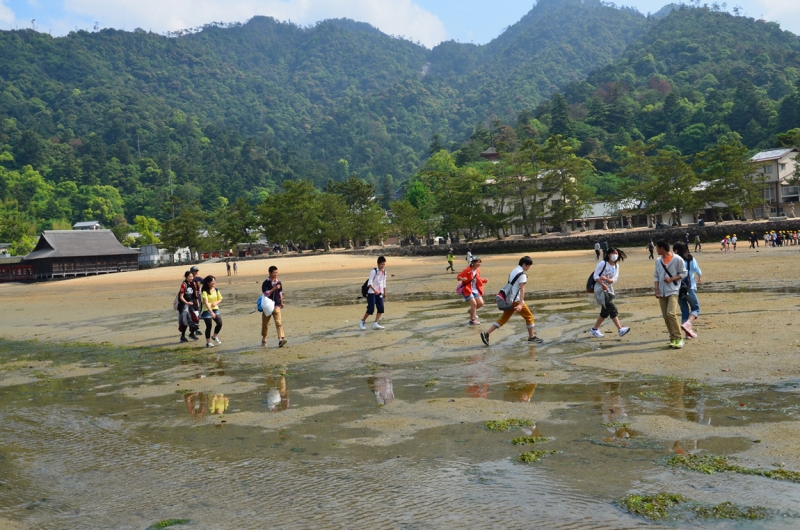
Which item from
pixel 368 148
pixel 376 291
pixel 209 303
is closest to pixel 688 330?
→ pixel 376 291

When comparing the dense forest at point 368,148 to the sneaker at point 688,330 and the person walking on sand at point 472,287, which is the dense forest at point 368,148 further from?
the sneaker at point 688,330

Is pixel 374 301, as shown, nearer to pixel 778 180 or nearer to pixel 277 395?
pixel 277 395

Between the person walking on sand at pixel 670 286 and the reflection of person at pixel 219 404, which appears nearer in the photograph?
the reflection of person at pixel 219 404

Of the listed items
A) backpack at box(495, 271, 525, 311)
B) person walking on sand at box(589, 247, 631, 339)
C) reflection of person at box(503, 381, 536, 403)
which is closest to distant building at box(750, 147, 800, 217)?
person walking on sand at box(589, 247, 631, 339)

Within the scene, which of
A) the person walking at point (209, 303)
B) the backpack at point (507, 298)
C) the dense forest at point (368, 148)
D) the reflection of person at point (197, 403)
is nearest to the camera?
the reflection of person at point (197, 403)

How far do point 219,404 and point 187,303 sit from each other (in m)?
6.78

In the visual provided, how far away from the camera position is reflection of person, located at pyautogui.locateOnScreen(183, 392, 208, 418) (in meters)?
8.70

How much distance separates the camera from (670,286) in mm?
10938

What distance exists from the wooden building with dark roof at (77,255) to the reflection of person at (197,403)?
211 feet

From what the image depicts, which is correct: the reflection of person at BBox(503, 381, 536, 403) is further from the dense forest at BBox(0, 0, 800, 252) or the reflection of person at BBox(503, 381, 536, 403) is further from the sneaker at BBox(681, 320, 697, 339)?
the dense forest at BBox(0, 0, 800, 252)

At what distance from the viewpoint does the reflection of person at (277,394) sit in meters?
8.76

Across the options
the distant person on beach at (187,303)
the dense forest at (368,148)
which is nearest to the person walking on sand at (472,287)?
the distant person on beach at (187,303)

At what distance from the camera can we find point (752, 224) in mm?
59406

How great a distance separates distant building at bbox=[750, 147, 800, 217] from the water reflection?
238 feet
